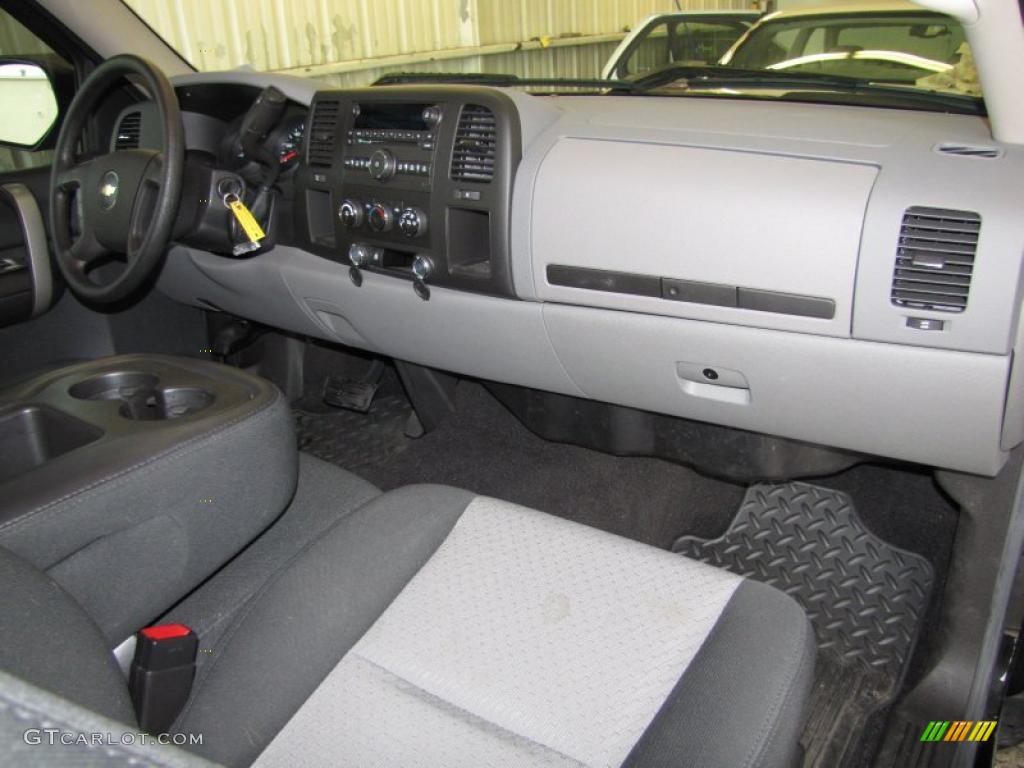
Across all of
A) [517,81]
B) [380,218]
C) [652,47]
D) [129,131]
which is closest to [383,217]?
[380,218]

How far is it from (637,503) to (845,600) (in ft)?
1.78

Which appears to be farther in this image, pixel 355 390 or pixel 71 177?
pixel 355 390

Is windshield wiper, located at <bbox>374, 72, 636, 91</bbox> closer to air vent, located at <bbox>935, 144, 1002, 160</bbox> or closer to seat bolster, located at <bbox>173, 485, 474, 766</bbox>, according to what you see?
air vent, located at <bbox>935, 144, 1002, 160</bbox>

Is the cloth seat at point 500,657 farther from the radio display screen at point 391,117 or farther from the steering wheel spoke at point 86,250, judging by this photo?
the steering wheel spoke at point 86,250

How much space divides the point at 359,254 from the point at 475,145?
392 mm

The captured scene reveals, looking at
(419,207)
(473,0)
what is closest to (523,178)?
(419,207)

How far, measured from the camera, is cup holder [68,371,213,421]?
170 cm

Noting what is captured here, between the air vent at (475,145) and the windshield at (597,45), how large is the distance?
0.40 m

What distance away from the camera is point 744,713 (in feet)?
3.56

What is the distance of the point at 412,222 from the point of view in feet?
6.47

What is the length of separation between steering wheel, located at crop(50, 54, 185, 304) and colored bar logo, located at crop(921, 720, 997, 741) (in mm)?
1712

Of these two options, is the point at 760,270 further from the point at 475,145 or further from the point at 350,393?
the point at 350,393

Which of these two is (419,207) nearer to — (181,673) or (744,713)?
(181,673)

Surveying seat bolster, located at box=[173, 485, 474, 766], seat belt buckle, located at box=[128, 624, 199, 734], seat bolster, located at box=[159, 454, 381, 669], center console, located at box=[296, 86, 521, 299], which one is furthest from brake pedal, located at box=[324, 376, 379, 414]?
seat belt buckle, located at box=[128, 624, 199, 734]
